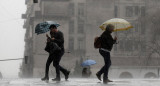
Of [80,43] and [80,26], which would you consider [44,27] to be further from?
[80,26]

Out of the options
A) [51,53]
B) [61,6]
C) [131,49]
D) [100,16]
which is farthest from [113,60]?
[51,53]

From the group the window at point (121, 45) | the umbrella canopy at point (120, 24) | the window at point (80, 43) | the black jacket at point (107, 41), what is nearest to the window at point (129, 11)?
the window at point (121, 45)

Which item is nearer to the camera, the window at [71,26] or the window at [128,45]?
the window at [128,45]

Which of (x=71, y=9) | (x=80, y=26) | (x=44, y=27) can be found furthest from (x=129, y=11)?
(x=44, y=27)

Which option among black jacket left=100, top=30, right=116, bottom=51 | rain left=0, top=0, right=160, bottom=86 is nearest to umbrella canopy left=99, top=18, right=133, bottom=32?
black jacket left=100, top=30, right=116, bottom=51

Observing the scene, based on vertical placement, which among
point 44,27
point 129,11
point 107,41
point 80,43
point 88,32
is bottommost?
point 80,43

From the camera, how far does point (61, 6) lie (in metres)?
55.4

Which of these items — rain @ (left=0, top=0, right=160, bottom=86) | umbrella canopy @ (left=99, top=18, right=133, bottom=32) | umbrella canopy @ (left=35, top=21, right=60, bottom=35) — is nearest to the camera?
umbrella canopy @ (left=35, top=21, right=60, bottom=35)

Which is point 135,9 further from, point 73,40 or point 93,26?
point 73,40

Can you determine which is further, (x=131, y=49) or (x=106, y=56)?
(x=131, y=49)

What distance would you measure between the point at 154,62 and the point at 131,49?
4.18 metres

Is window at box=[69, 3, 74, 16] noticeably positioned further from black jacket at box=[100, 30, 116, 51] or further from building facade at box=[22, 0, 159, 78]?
black jacket at box=[100, 30, 116, 51]

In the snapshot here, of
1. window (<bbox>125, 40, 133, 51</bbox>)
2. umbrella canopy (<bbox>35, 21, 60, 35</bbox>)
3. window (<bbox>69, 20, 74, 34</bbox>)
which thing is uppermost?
umbrella canopy (<bbox>35, 21, 60, 35</bbox>)

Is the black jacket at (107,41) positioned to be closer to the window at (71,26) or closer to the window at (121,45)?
the window at (121,45)
